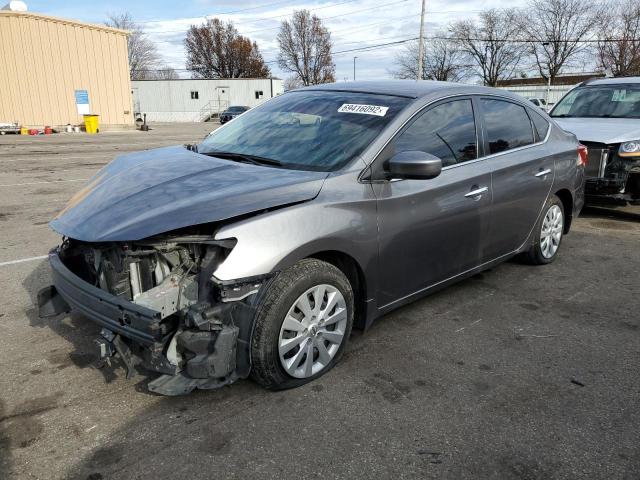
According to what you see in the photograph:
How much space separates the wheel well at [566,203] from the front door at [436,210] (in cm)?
161

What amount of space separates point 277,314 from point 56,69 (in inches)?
1320

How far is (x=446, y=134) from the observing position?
12.4 ft

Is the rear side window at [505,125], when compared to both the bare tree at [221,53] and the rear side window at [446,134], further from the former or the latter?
the bare tree at [221,53]

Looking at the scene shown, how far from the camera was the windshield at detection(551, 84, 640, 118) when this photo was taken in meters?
7.88

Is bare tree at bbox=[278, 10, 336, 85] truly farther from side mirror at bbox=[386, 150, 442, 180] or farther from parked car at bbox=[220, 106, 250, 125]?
side mirror at bbox=[386, 150, 442, 180]

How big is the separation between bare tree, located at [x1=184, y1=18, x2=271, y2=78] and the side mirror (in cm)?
7961

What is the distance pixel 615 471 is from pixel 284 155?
2494mm

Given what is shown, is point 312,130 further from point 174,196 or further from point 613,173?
point 613,173

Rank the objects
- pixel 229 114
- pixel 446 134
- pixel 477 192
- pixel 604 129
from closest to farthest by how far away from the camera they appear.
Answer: pixel 446 134
pixel 477 192
pixel 604 129
pixel 229 114

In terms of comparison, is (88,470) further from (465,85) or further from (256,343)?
(465,85)

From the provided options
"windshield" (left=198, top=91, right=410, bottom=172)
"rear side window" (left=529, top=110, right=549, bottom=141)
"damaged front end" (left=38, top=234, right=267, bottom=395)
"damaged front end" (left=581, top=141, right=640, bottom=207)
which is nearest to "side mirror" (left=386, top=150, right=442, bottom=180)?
"windshield" (left=198, top=91, right=410, bottom=172)

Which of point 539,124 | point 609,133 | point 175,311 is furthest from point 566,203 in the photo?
point 175,311

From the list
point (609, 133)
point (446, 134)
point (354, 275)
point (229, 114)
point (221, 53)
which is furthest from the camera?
point (221, 53)

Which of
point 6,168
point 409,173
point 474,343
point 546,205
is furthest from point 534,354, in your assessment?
point 6,168
